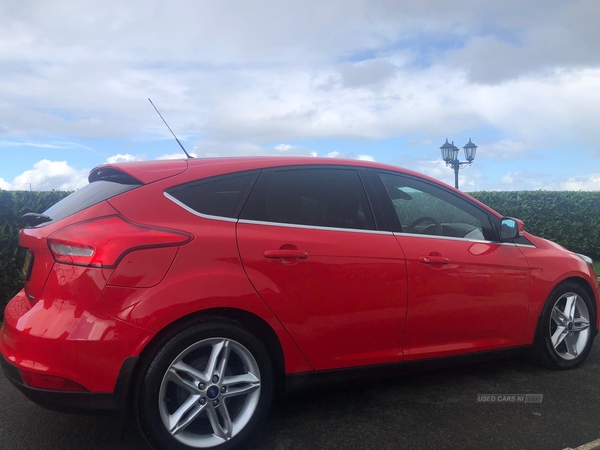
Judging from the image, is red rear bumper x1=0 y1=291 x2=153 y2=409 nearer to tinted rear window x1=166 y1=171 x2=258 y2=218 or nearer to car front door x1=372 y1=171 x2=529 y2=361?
tinted rear window x1=166 y1=171 x2=258 y2=218

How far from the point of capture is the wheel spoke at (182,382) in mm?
2645

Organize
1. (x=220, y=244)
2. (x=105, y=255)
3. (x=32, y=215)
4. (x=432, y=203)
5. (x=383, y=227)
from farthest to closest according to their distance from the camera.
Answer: (x=432, y=203) → (x=383, y=227) → (x=32, y=215) → (x=220, y=244) → (x=105, y=255)

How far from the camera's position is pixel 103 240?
2.60m

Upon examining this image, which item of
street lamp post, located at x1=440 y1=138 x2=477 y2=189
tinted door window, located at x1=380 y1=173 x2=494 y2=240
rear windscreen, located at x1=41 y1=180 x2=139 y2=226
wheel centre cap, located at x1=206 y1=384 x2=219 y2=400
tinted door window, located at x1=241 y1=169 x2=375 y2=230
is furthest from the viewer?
street lamp post, located at x1=440 y1=138 x2=477 y2=189

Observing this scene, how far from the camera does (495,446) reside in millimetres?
2930

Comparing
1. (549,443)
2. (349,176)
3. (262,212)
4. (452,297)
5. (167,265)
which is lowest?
(549,443)

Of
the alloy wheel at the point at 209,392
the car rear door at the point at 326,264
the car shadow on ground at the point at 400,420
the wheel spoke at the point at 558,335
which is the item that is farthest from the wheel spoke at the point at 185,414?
the wheel spoke at the point at 558,335

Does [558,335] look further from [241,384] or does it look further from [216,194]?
[216,194]

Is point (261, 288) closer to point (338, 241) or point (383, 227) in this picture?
point (338, 241)

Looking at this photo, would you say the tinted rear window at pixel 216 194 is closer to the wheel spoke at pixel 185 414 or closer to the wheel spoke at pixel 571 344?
the wheel spoke at pixel 185 414

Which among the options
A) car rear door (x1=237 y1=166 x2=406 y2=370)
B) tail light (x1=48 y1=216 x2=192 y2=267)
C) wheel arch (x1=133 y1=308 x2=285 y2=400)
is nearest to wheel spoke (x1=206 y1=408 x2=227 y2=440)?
wheel arch (x1=133 y1=308 x2=285 y2=400)

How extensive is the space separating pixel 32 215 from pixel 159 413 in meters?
1.37

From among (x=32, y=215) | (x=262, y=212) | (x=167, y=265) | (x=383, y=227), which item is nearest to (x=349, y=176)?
(x=383, y=227)

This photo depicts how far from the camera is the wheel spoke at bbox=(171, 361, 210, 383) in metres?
2.66
